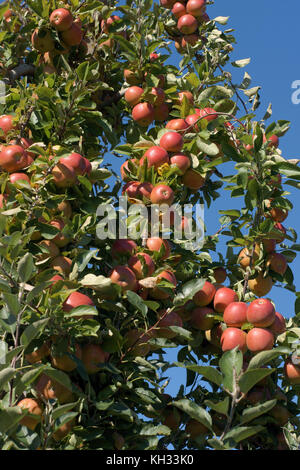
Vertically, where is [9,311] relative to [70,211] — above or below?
below

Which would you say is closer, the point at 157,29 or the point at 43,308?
the point at 43,308

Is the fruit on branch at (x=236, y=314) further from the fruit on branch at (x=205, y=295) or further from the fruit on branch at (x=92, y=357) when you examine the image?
the fruit on branch at (x=92, y=357)

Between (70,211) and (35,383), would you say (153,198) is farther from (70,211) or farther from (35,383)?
(35,383)

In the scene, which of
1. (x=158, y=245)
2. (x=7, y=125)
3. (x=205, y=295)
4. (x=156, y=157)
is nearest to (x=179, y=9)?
(x=156, y=157)

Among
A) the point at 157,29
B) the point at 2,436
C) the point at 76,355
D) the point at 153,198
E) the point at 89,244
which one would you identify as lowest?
the point at 2,436

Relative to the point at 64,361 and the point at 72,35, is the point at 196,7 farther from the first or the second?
the point at 64,361

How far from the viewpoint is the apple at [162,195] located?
2.88 metres

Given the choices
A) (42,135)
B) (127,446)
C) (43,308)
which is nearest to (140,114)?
(42,135)

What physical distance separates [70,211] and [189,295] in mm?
738

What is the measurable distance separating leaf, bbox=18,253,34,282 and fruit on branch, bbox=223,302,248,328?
97cm

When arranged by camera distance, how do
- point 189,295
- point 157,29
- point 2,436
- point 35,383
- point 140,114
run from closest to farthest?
point 2,436
point 35,383
point 189,295
point 140,114
point 157,29

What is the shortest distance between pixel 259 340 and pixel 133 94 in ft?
5.34

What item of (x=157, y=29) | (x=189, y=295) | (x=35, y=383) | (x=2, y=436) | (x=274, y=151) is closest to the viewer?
(x=2, y=436)

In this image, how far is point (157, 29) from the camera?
3.95 m
